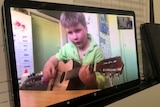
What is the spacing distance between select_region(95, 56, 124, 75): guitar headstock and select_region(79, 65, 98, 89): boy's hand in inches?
2.2

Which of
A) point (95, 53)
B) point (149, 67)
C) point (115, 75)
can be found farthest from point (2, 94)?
point (149, 67)

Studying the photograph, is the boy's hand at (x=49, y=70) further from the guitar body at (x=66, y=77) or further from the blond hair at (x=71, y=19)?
the blond hair at (x=71, y=19)

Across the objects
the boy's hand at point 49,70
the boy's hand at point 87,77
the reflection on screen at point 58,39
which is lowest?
the boy's hand at point 87,77

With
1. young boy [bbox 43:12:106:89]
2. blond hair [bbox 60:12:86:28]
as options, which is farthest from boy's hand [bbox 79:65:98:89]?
blond hair [bbox 60:12:86:28]

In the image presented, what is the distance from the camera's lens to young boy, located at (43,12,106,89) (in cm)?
127

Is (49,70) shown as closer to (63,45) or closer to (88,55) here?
(63,45)

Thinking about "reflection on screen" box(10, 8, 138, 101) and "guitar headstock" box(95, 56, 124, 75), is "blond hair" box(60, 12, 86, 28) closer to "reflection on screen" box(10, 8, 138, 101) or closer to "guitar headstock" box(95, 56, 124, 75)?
"reflection on screen" box(10, 8, 138, 101)

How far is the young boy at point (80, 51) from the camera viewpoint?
127 centimetres

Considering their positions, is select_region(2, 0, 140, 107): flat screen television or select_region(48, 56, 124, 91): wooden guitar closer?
select_region(2, 0, 140, 107): flat screen television

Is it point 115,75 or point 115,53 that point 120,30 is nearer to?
point 115,53

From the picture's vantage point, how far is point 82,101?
1.36 meters

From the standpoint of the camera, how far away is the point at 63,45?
51.1 inches

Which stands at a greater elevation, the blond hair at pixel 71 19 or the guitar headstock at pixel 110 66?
the blond hair at pixel 71 19

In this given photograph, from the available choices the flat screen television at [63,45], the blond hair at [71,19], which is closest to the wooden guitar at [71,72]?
the flat screen television at [63,45]
